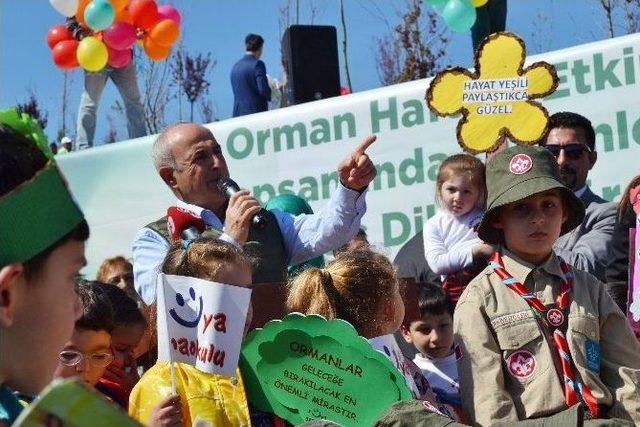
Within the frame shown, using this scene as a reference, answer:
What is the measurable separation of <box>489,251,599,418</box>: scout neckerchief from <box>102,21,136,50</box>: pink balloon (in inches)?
232

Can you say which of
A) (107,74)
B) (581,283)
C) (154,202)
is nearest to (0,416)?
(581,283)

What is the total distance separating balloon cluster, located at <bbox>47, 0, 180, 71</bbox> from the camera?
897 centimetres

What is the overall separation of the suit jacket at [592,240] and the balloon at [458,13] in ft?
7.94

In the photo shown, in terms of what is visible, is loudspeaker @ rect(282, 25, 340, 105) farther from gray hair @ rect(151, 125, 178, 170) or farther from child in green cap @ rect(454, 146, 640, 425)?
child in green cap @ rect(454, 146, 640, 425)

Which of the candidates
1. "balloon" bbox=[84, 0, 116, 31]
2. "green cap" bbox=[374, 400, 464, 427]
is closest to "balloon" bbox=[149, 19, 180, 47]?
"balloon" bbox=[84, 0, 116, 31]

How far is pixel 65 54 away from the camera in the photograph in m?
9.34

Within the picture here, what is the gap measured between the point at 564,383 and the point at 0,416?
2359 mm

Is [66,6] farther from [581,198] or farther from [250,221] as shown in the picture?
[250,221]

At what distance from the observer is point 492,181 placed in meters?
4.08

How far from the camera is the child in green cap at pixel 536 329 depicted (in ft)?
11.7

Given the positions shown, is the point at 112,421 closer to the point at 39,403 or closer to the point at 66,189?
the point at 39,403

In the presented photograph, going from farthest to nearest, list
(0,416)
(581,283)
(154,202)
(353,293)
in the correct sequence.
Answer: (154,202) < (581,283) < (353,293) < (0,416)

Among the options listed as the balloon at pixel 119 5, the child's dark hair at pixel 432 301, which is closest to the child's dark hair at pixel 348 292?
the child's dark hair at pixel 432 301

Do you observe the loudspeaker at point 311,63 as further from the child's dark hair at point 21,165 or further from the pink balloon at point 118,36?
the child's dark hair at point 21,165
